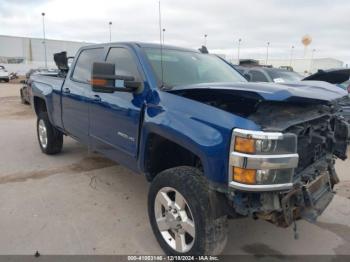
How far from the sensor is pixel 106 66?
309 cm

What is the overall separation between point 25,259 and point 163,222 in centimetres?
121

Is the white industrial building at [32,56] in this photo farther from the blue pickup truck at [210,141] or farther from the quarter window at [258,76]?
the blue pickup truck at [210,141]

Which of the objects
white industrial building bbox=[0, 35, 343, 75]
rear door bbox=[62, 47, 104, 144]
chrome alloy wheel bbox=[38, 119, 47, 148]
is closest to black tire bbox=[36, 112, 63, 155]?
chrome alloy wheel bbox=[38, 119, 47, 148]

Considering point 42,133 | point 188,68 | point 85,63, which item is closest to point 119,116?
point 188,68

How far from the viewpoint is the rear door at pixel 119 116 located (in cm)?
350

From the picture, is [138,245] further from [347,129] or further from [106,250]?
[347,129]

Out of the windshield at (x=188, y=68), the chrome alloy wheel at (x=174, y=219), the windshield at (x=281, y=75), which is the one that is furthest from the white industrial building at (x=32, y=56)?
the chrome alloy wheel at (x=174, y=219)

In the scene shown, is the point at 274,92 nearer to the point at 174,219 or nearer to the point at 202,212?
the point at 202,212

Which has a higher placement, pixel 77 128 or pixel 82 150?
pixel 77 128

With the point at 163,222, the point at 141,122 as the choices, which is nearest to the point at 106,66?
the point at 141,122

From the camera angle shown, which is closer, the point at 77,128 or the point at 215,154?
the point at 215,154

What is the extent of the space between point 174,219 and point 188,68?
174cm

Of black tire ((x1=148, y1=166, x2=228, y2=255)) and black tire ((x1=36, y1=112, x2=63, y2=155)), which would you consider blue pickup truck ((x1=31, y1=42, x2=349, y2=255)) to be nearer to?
black tire ((x1=148, y1=166, x2=228, y2=255))

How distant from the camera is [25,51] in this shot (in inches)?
2099
